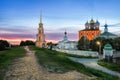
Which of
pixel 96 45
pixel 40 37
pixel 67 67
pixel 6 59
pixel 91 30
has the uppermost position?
pixel 91 30

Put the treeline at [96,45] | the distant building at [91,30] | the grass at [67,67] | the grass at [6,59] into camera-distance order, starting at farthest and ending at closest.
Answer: the distant building at [91,30] < the treeline at [96,45] < the grass at [6,59] < the grass at [67,67]

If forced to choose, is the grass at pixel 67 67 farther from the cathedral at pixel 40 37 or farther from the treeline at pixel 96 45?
the cathedral at pixel 40 37

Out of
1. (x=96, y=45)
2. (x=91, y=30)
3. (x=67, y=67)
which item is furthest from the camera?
(x=91, y=30)

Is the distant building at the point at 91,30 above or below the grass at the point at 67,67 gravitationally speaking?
above

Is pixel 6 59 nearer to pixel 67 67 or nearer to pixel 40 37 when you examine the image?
pixel 67 67

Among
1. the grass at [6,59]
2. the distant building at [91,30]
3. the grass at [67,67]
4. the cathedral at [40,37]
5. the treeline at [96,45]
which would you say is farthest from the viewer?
the distant building at [91,30]

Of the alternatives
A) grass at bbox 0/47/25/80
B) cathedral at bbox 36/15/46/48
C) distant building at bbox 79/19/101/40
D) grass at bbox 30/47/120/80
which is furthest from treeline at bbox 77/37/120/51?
distant building at bbox 79/19/101/40

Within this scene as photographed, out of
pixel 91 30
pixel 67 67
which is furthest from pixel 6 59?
pixel 91 30

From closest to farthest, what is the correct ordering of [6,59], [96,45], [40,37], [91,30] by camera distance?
1. [6,59]
2. [96,45]
3. [40,37]
4. [91,30]

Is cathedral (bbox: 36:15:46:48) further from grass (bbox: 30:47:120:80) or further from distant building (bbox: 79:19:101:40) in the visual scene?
grass (bbox: 30:47:120:80)

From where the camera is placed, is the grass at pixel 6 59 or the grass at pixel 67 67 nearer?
the grass at pixel 67 67

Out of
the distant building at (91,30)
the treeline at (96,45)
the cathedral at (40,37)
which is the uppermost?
the distant building at (91,30)

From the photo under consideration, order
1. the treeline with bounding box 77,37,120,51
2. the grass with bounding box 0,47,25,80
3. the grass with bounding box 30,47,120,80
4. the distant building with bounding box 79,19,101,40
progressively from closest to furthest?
the grass with bounding box 30,47,120,80 < the grass with bounding box 0,47,25,80 < the treeline with bounding box 77,37,120,51 < the distant building with bounding box 79,19,101,40

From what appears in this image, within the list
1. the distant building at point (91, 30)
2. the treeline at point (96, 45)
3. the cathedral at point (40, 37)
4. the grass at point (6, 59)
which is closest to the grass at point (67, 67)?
the grass at point (6, 59)
